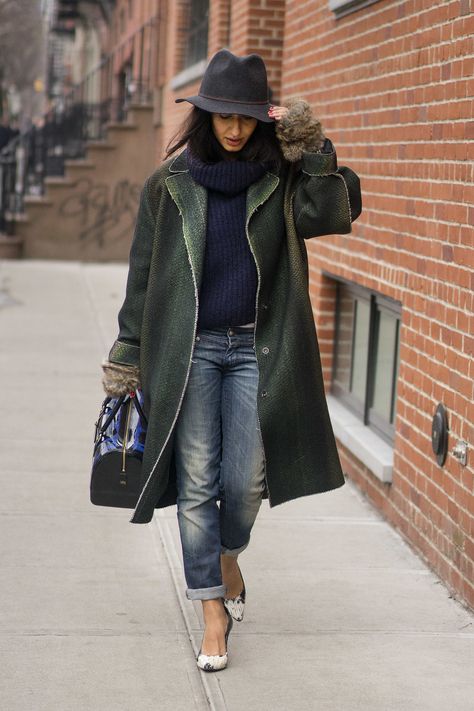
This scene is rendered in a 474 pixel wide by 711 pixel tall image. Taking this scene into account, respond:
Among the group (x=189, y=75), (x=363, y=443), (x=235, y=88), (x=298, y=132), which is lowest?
(x=363, y=443)

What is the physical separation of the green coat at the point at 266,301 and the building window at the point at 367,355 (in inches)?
79.9

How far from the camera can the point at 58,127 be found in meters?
19.4

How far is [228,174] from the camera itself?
389 cm

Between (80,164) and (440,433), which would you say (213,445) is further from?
(80,164)

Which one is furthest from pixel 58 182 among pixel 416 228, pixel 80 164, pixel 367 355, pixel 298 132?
pixel 298 132

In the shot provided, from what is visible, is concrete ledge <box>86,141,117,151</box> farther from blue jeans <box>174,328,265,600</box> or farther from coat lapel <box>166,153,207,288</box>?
blue jeans <box>174,328,265,600</box>

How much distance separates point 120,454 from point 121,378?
0.81 feet

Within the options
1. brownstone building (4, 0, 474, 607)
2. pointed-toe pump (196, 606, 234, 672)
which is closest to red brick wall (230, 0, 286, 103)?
brownstone building (4, 0, 474, 607)

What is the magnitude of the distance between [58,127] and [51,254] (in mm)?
2352

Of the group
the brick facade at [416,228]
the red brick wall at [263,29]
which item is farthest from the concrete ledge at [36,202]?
the brick facade at [416,228]

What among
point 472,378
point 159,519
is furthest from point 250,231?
point 159,519

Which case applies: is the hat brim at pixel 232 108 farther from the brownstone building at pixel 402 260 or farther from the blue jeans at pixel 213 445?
the brownstone building at pixel 402 260

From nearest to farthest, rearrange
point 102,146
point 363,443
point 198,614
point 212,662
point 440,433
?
1. point 212,662
2. point 198,614
3. point 440,433
4. point 363,443
5. point 102,146

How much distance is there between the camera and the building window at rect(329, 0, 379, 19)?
6.37 metres
